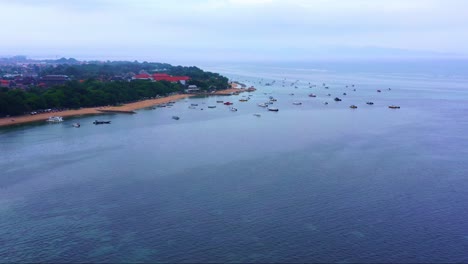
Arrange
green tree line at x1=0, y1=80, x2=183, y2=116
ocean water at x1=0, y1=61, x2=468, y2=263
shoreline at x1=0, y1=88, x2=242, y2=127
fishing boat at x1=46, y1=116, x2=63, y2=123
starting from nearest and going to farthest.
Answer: ocean water at x1=0, y1=61, x2=468, y2=263
shoreline at x1=0, y1=88, x2=242, y2=127
fishing boat at x1=46, y1=116, x2=63, y2=123
green tree line at x1=0, y1=80, x2=183, y2=116

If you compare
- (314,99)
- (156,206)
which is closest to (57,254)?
(156,206)

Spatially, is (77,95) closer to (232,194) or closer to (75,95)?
(75,95)

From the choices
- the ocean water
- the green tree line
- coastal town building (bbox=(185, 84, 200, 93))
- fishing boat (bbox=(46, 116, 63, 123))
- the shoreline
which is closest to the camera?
the ocean water

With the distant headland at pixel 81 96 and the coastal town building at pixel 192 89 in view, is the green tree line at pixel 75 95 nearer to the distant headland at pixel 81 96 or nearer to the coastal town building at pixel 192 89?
the distant headland at pixel 81 96

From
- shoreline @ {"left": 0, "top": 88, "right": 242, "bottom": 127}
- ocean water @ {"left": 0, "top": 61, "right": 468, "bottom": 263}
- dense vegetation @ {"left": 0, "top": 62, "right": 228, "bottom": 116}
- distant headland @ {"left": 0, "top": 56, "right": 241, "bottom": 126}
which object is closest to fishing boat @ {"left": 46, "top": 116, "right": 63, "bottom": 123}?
shoreline @ {"left": 0, "top": 88, "right": 242, "bottom": 127}

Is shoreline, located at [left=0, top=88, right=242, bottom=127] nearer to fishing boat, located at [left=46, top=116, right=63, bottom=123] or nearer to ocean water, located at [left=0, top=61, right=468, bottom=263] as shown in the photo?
fishing boat, located at [left=46, top=116, right=63, bottom=123]

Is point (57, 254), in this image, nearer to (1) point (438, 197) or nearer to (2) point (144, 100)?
(1) point (438, 197)

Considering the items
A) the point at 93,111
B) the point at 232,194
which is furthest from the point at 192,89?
the point at 232,194

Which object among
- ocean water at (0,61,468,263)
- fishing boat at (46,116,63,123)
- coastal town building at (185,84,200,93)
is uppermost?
coastal town building at (185,84,200,93)
